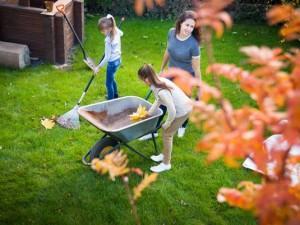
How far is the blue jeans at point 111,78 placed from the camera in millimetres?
5922

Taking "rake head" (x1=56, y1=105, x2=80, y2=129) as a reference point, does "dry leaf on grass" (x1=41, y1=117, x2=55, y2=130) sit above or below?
below

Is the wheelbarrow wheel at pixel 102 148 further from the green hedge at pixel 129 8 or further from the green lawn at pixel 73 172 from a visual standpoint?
the green hedge at pixel 129 8

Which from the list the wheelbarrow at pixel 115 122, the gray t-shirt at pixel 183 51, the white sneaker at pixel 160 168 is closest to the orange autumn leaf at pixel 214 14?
the wheelbarrow at pixel 115 122

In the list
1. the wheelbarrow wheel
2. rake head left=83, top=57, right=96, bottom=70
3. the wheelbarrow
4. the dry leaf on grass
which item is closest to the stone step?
rake head left=83, top=57, right=96, bottom=70

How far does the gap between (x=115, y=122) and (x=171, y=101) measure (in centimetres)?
86

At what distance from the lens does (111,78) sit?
19.7 feet

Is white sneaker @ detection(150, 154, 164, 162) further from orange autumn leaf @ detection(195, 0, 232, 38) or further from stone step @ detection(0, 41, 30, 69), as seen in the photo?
orange autumn leaf @ detection(195, 0, 232, 38)

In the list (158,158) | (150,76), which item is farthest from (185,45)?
(158,158)

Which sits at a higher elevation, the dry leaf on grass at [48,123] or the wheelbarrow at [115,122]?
the wheelbarrow at [115,122]

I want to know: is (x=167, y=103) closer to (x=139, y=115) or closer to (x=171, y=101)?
(x=171, y=101)

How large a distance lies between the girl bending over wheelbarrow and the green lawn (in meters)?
0.23

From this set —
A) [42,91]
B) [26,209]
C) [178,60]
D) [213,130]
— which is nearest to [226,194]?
[213,130]

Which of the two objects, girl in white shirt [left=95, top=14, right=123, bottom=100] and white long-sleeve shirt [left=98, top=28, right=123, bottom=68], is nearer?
girl in white shirt [left=95, top=14, right=123, bottom=100]

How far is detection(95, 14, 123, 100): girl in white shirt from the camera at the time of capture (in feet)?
18.3
